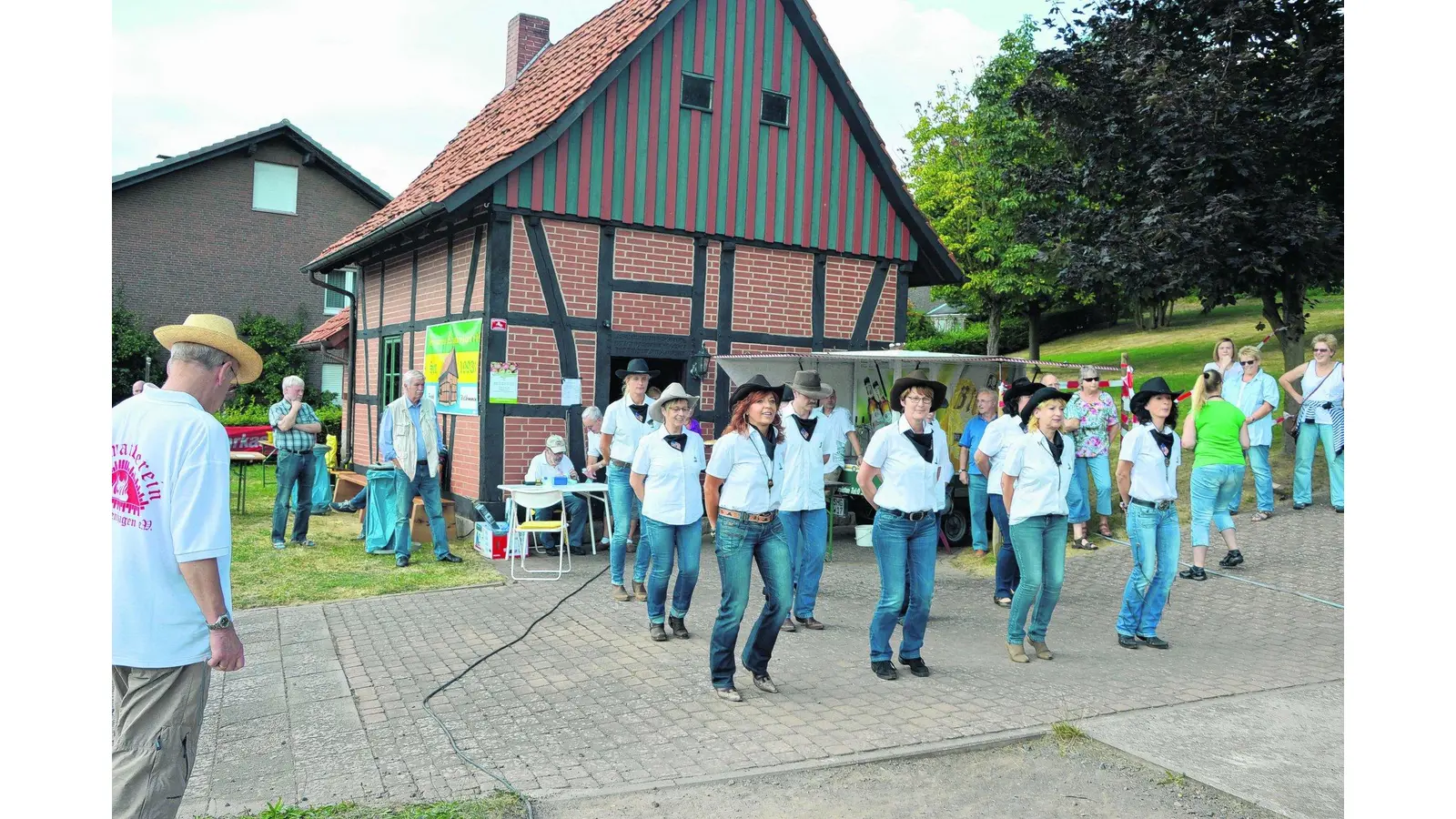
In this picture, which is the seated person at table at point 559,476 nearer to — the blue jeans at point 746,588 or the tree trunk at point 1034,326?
the blue jeans at point 746,588

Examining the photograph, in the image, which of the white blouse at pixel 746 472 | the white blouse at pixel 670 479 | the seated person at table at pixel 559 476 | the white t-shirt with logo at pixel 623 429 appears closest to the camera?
the white blouse at pixel 746 472

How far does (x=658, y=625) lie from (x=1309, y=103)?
1052 cm

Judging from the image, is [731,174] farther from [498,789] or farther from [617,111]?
[498,789]

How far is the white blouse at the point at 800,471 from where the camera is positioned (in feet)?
23.3

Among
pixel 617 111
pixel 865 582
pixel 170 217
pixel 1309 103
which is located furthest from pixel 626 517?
pixel 170 217

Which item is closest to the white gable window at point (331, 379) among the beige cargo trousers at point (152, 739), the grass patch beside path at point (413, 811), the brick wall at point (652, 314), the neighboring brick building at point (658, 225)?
the neighboring brick building at point (658, 225)

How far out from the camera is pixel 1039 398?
6.40m

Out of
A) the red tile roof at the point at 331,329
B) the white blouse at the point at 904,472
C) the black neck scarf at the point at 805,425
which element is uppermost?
the red tile roof at the point at 331,329

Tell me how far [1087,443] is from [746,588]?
19.7 ft

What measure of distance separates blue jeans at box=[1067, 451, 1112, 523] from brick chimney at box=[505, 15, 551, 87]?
37.1 feet

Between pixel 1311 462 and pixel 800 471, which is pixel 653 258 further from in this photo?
pixel 1311 462

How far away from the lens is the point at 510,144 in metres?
10.7

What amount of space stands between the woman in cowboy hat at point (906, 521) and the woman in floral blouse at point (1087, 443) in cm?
464

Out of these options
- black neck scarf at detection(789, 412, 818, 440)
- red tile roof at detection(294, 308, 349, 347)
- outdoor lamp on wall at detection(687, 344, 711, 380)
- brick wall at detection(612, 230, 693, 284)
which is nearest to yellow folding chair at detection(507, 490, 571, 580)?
outdoor lamp on wall at detection(687, 344, 711, 380)
